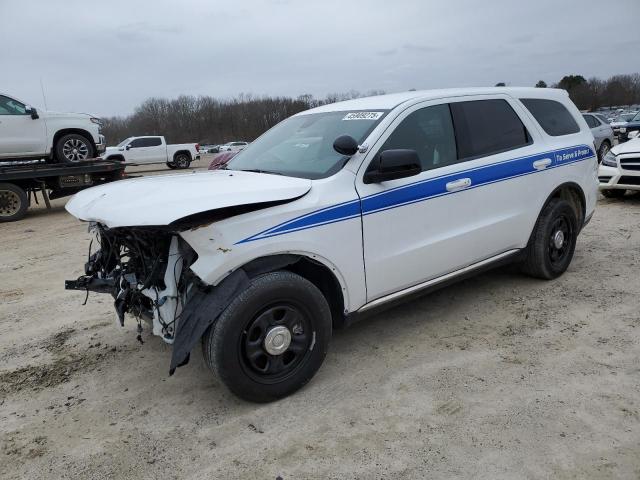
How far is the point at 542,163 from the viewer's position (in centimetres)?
451

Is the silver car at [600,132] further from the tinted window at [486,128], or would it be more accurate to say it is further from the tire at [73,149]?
the tire at [73,149]

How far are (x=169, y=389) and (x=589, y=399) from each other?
2603mm

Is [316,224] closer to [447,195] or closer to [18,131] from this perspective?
[447,195]

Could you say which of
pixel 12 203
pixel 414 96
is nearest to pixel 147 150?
pixel 12 203

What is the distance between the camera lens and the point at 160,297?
299 centimetres

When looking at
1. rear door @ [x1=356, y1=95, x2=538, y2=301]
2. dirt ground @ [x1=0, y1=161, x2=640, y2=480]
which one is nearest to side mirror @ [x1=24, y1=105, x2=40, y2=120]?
dirt ground @ [x1=0, y1=161, x2=640, y2=480]

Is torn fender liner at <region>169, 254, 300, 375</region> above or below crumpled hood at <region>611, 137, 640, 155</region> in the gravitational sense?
below

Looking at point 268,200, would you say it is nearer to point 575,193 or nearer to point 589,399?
point 589,399

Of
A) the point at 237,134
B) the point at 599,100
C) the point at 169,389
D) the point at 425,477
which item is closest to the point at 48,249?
the point at 169,389

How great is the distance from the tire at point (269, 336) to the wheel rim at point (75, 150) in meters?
11.0

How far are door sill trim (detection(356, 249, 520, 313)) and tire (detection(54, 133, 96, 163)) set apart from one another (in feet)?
35.6

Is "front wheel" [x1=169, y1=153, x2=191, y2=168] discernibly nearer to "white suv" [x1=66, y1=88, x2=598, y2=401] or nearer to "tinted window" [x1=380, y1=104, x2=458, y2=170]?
"white suv" [x1=66, y1=88, x2=598, y2=401]

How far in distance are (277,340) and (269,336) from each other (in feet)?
0.21

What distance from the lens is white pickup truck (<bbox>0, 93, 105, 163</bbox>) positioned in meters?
11.3
